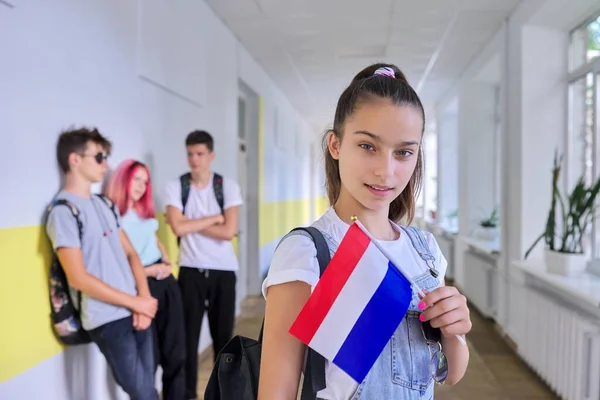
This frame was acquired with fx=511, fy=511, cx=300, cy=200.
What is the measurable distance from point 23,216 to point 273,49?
426cm

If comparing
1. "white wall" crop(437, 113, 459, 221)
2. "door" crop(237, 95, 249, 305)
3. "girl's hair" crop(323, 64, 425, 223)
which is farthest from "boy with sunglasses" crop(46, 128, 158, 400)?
"white wall" crop(437, 113, 459, 221)

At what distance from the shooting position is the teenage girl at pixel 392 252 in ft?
2.87

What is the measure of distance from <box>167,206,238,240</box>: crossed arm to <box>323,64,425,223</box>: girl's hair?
1.95 meters

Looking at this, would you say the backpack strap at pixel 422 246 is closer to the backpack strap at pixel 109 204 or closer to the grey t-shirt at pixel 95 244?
the grey t-shirt at pixel 95 244

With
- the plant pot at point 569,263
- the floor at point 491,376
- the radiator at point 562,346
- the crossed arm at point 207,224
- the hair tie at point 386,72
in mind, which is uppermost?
the hair tie at point 386,72

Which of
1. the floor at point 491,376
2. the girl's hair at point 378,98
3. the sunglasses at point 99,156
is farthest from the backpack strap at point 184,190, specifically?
→ the girl's hair at point 378,98

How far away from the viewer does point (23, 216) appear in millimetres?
1892

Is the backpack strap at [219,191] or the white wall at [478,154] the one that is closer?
the backpack strap at [219,191]

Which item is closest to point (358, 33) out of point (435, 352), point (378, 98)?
point (378, 98)

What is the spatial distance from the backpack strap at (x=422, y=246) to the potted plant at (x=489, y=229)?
5.39m

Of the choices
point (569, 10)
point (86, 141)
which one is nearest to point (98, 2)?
point (86, 141)

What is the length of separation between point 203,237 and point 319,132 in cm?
131

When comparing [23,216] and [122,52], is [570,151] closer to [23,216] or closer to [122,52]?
[122,52]

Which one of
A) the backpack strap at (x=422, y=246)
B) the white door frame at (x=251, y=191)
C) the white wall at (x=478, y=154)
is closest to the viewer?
the backpack strap at (x=422, y=246)
